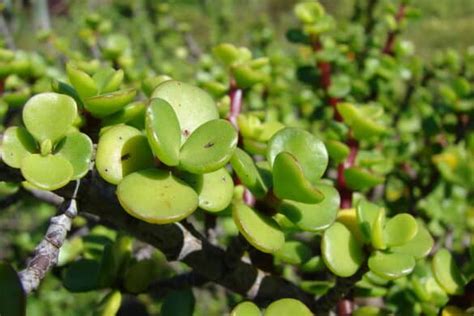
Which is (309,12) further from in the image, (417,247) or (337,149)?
(417,247)

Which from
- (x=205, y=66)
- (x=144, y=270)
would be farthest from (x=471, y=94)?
(x=144, y=270)

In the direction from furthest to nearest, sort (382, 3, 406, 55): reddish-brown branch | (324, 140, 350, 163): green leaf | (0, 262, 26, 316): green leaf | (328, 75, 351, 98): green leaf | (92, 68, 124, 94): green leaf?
(382, 3, 406, 55): reddish-brown branch, (328, 75, 351, 98): green leaf, (324, 140, 350, 163): green leaf, (92, 68, 124, 94): green leaf, (0, 262, 26, 316): green leaf

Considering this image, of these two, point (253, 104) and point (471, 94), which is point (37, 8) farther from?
point (471, 94)

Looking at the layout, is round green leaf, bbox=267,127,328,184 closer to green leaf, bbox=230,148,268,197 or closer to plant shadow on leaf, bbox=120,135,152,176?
green leaf, bbox=230,148,268,197

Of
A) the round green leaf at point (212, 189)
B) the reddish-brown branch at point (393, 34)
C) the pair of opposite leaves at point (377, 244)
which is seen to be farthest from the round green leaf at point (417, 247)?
the reddish-brown branch at point (393, 34)

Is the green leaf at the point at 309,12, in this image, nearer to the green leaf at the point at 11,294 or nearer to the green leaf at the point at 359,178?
the green leaf at the point at 359,178

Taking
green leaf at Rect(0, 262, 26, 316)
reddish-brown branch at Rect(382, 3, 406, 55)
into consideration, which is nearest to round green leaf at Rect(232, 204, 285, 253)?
green leaf at Rect(0, 262, 26, 316)

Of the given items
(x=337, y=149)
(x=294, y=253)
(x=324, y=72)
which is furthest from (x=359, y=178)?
(x=324, y=72)

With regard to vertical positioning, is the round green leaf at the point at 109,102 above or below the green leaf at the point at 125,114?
above
